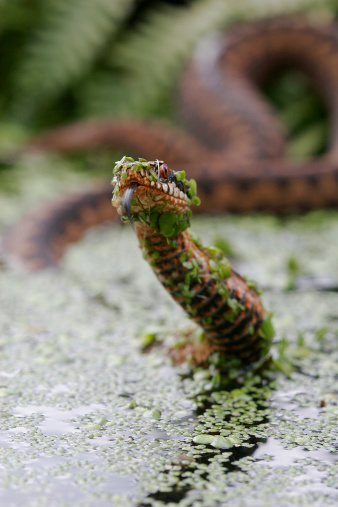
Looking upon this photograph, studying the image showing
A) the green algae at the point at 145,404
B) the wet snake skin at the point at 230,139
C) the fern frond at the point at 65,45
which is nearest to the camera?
the green algae at the point at 145,404

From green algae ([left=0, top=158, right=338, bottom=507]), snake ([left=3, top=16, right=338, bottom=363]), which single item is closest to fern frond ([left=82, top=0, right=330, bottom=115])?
snake ([left=3, top=16, right=338, bottom=363])

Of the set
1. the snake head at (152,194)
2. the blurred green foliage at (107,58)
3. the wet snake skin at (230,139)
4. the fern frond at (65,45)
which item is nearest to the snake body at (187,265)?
the snake head at (152,194)

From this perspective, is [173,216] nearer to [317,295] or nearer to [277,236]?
[317,295]

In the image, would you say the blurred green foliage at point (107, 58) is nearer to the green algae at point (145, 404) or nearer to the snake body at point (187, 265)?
the green algae at point (145, 404)

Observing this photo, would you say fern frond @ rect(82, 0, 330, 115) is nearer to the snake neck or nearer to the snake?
the snake

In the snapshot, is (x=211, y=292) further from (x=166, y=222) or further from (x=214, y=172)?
(x=214, y=172)

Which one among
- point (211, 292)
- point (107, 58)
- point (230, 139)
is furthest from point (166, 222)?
point (107, 58)
